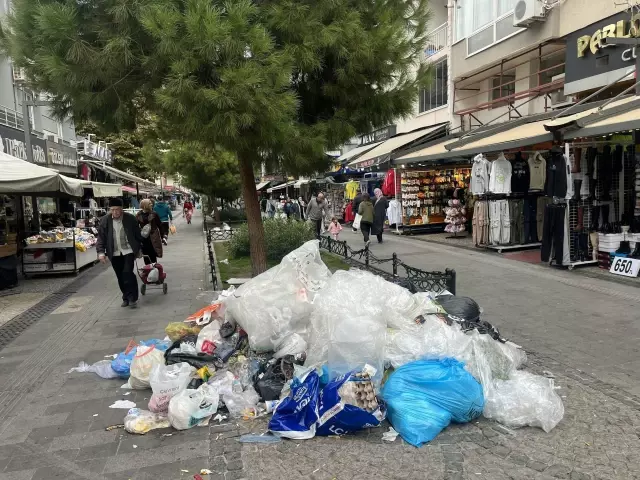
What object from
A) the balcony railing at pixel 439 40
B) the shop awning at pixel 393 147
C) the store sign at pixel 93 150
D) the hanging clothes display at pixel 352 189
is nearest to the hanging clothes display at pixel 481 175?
the shop awning at pixel 393 147

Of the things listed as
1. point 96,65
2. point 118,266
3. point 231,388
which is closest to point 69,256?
point 118,266

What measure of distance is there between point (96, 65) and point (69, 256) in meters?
6.73

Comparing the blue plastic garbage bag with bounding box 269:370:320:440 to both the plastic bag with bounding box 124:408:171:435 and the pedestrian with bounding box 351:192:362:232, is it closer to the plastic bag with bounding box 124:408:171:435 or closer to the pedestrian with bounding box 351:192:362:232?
the plastic bag with bounding box 124:408:171:435

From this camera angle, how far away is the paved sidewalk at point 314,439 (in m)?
3.15

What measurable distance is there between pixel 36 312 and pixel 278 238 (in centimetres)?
497

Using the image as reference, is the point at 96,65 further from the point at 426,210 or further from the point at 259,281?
the point at 426,210

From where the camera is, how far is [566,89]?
444 inches

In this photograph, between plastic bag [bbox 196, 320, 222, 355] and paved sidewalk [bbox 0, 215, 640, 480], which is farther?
plastic bag [bbox 196, 320, 222, 355]

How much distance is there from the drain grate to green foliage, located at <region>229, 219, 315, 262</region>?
3479 mm

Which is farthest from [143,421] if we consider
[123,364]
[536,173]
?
[536,173]

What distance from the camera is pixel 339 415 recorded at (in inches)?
136

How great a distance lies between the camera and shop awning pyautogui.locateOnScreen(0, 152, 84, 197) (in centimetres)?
828

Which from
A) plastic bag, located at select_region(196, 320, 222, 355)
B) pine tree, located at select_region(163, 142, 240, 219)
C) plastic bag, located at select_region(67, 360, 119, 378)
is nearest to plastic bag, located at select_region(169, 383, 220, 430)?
plastic bag, located at select_region(196, 320, 222, 355)

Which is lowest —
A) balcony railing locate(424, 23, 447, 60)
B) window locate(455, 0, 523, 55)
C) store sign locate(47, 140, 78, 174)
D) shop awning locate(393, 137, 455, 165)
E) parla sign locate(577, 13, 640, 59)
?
shop awning locate(393, 137, 455, 165)
